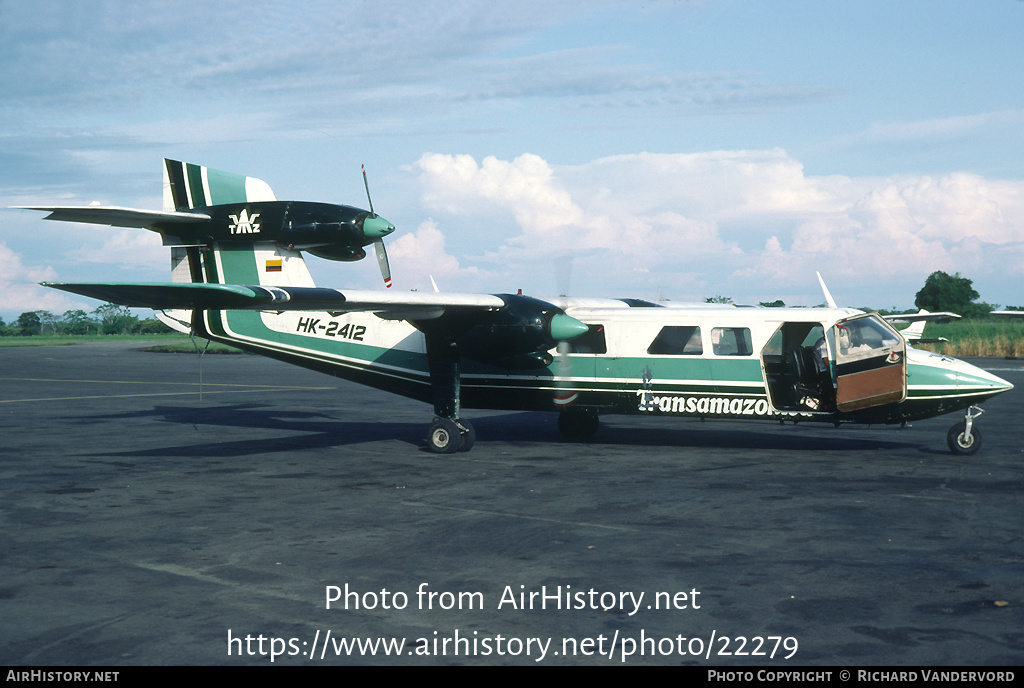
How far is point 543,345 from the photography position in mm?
16781

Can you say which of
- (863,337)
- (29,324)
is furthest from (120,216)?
(29,324)

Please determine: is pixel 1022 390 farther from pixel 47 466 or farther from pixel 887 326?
pixel 47 466

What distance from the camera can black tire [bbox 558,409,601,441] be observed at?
19281 millimetres

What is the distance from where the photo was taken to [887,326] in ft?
53.5

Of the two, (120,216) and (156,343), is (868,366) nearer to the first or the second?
(120,216)

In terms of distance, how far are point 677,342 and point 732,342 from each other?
1.09m

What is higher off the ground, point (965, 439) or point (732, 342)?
point (732, 342)

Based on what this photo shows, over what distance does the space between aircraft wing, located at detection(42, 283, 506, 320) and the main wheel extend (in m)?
9.16

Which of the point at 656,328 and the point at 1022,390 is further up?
the point at 656,328

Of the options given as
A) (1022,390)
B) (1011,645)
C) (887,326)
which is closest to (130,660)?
(1011,645)

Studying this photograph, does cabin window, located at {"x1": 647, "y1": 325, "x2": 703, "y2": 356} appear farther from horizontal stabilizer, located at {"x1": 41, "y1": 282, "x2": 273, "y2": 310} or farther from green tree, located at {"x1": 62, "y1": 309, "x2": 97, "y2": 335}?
green tree, located at {"x1": 62, "y1": 309, "x2": 97, "y2": 335}

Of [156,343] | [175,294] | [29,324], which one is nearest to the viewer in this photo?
[175,294]

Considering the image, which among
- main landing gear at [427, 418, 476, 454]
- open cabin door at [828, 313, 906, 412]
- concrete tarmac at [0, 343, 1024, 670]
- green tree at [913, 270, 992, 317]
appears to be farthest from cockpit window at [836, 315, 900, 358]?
green tree at [913, 270, 992, 317]
